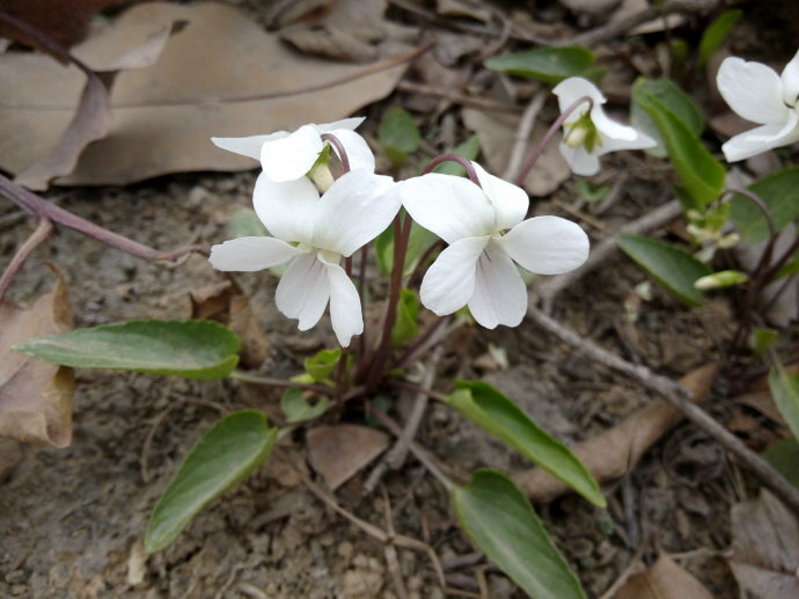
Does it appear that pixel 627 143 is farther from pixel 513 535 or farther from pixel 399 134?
pixel 513 535

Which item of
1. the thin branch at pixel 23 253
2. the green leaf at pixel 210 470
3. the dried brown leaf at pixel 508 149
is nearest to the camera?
the green leaf at pixel 210 470

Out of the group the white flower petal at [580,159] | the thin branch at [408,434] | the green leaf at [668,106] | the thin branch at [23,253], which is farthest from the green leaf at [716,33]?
the thin branch at [23,253]

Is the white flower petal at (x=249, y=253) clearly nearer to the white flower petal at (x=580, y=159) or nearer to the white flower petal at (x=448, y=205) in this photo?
the white flower petal at (x=448, y=205)

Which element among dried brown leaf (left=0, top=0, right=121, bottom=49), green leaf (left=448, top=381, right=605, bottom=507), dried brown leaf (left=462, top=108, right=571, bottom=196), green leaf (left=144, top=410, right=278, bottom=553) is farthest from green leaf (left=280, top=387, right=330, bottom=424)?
dried brown leaf (left=0, top=0, right=121, bottom=49)

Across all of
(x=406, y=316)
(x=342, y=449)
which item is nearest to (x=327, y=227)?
(x=406, y=316)

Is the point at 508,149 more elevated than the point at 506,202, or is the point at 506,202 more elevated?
the point at 506,202

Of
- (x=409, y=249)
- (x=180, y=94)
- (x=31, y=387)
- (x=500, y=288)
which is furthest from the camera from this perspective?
(x=180, y=94)

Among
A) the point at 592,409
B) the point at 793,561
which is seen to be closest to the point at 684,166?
the point at 592,409

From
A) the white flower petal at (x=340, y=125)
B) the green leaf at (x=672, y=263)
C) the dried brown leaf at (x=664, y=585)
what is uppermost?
the white flower petal at (x=340, y=125)
